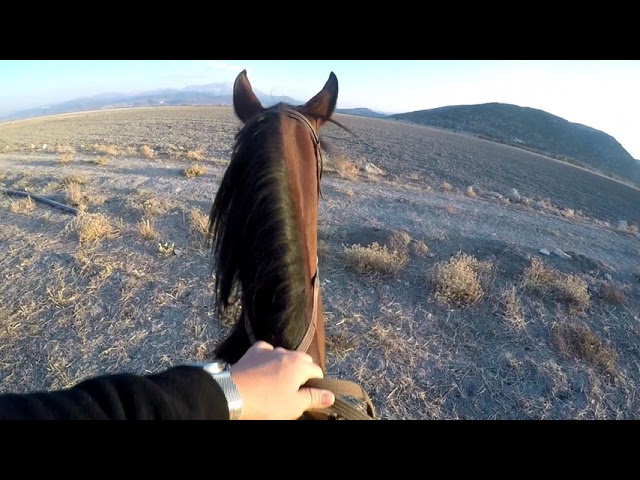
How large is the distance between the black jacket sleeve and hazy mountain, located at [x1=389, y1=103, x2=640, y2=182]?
7188 cm

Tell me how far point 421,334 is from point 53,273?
15.5 ft

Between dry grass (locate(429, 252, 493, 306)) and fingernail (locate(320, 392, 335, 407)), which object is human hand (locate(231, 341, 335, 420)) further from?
dry grass (locate(429, 252, 493, 306))

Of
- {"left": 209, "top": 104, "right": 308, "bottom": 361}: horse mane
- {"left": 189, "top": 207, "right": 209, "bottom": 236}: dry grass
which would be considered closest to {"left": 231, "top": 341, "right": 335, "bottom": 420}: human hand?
{"left": 209, "top": 104, "right": 308, "bottom": 361}: horse mane

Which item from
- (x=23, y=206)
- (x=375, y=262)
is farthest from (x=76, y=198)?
(x=375, y=262)

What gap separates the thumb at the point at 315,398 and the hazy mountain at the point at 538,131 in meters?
71.6

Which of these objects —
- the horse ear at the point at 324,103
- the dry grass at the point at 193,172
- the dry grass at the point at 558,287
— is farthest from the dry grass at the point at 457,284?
the dry grass at the point at 193,172

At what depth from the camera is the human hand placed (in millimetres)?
943

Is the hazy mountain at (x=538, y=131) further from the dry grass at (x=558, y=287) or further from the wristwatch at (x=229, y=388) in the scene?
the wristwatch at (x=229, y=388)

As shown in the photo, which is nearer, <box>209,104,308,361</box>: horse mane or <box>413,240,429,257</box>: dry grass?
<box>209,104,308,361</box>: horse mane

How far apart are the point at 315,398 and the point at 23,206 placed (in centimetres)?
821

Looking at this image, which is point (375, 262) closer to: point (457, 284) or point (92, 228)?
point (457, 284)

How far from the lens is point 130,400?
2.50 ft
